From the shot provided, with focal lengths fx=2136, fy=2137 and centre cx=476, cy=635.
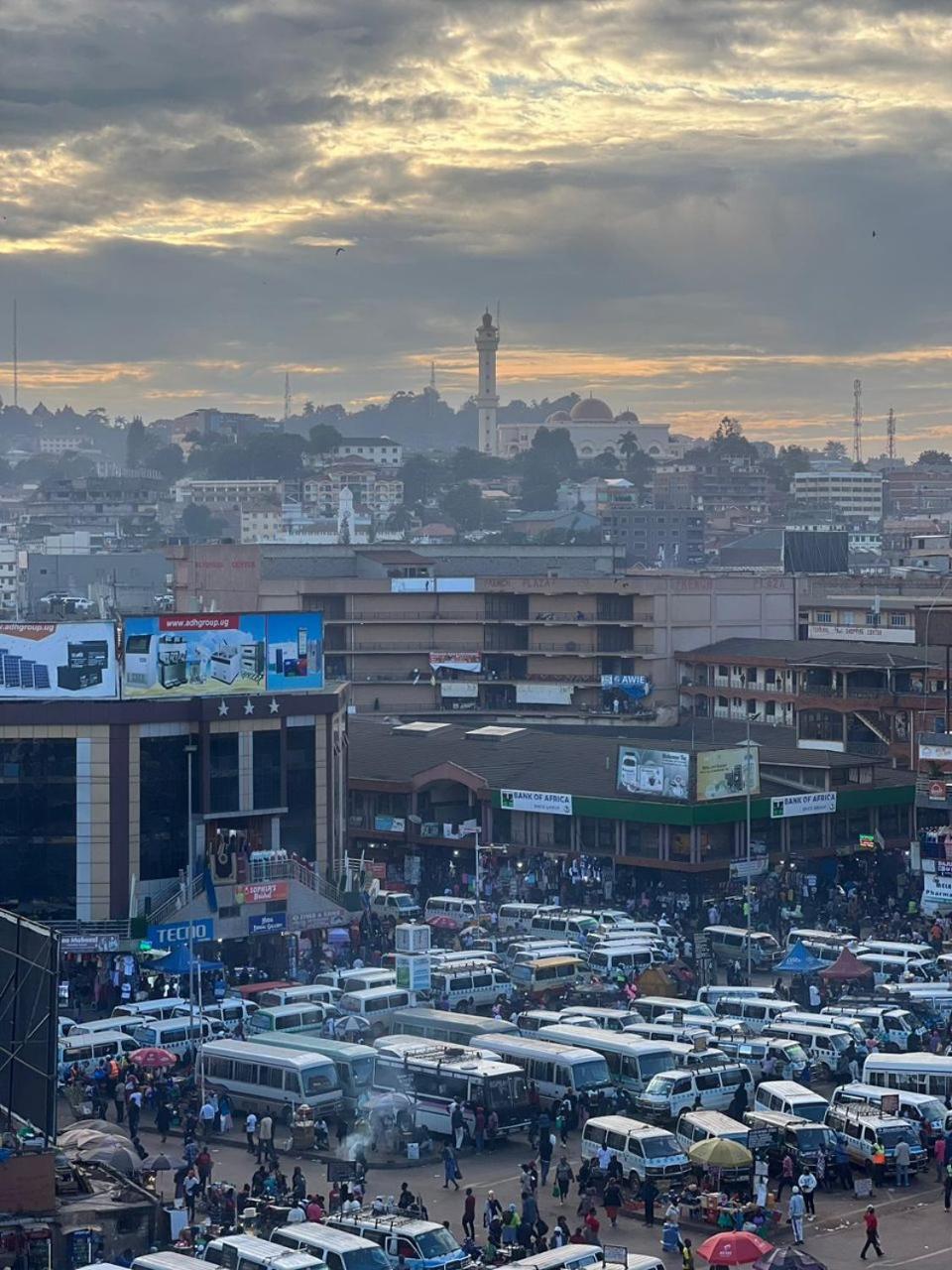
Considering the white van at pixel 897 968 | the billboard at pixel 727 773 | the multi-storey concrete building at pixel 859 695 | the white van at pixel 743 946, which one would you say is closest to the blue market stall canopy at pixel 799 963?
the white van at pixel 897 968

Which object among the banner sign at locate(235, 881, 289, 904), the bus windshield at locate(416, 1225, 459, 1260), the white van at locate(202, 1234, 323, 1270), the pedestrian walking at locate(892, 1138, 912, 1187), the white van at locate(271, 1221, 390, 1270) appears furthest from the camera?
the banner sign at locate(235, 881, 289, 904)

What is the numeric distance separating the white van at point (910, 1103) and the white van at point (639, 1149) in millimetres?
3256

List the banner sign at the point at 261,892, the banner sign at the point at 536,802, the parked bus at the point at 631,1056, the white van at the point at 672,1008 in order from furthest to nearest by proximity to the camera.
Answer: the banner sign at the point at 536,802, the banner sign at the point at 261,892, the white van at the point at 672,1008, the parked bus at the point at 631,1056

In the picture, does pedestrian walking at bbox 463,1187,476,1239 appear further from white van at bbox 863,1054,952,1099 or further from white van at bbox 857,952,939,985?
white van at bbox 857,952,939,985

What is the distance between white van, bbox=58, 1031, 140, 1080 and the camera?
37.1m

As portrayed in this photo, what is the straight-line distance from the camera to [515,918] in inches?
2044

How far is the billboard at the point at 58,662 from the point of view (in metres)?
47.2

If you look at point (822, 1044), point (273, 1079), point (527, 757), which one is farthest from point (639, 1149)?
point (527, 757)

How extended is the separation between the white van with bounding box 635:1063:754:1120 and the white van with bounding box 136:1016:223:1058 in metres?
8.51

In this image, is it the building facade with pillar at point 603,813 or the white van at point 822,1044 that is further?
the building facade with pillar at point 603,813

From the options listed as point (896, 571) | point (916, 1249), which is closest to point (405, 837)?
point (916, 1249)

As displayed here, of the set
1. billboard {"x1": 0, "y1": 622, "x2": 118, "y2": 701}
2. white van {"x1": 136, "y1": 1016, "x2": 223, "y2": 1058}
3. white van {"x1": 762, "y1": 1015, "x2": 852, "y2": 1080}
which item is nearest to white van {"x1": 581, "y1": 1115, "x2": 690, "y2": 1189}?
white van {"x1": 762, "y1": 1015, "x2": 852, "y2": 1080}

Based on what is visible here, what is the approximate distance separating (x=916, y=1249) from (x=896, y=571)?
90.7 m

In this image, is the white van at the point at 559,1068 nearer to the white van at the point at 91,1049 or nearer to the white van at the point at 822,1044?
the white van at the point at 822,1044
